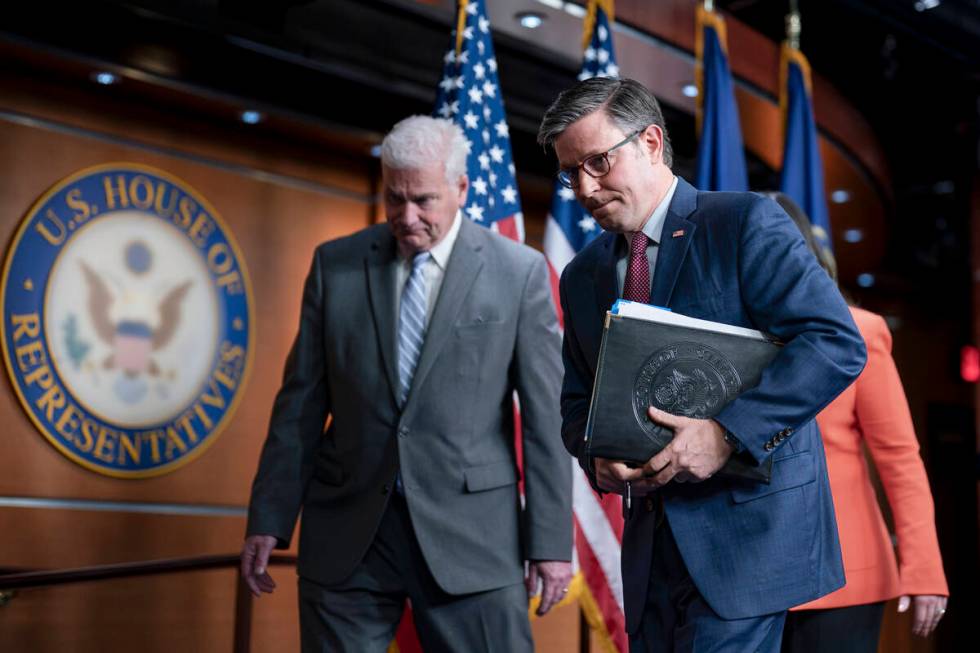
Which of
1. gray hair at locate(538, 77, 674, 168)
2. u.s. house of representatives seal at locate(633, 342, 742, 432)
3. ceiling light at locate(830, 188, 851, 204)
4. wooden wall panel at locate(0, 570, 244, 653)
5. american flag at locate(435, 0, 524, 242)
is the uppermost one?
ceiling light at locate(830, 188, 851, 204)

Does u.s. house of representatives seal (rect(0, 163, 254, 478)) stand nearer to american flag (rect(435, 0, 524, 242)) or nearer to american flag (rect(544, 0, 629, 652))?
american flag (rect(435, 0, 524, 242))

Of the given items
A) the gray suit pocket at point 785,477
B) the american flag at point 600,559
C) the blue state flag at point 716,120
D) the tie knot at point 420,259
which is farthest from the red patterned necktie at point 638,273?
the blue state flag at point 716,120

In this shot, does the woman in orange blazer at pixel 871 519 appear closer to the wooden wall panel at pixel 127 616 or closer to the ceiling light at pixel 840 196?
the wooden wall panel at pixel 127 616

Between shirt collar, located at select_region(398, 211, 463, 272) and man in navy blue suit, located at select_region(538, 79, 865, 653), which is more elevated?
shirt collar, located at select_region(398, 211, 463, 272)

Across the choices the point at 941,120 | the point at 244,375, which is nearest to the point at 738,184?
the point at 244,375

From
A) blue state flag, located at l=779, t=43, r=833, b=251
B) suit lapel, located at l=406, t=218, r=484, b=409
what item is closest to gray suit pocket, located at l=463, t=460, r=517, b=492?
suit lapel, located at l=406, t=218, r=484, b=409

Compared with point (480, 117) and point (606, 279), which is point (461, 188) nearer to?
point (606, 279)

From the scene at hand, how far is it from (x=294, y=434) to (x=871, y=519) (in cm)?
146

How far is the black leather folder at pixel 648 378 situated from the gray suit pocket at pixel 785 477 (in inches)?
2.8

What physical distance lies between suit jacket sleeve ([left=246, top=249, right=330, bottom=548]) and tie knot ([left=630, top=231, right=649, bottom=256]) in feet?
3.74

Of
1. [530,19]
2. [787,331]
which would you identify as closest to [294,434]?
[787,331]

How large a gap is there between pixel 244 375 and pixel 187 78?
58.0 inches

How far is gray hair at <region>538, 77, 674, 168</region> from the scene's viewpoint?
6.68ft

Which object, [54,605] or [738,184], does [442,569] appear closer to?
[54,605]
